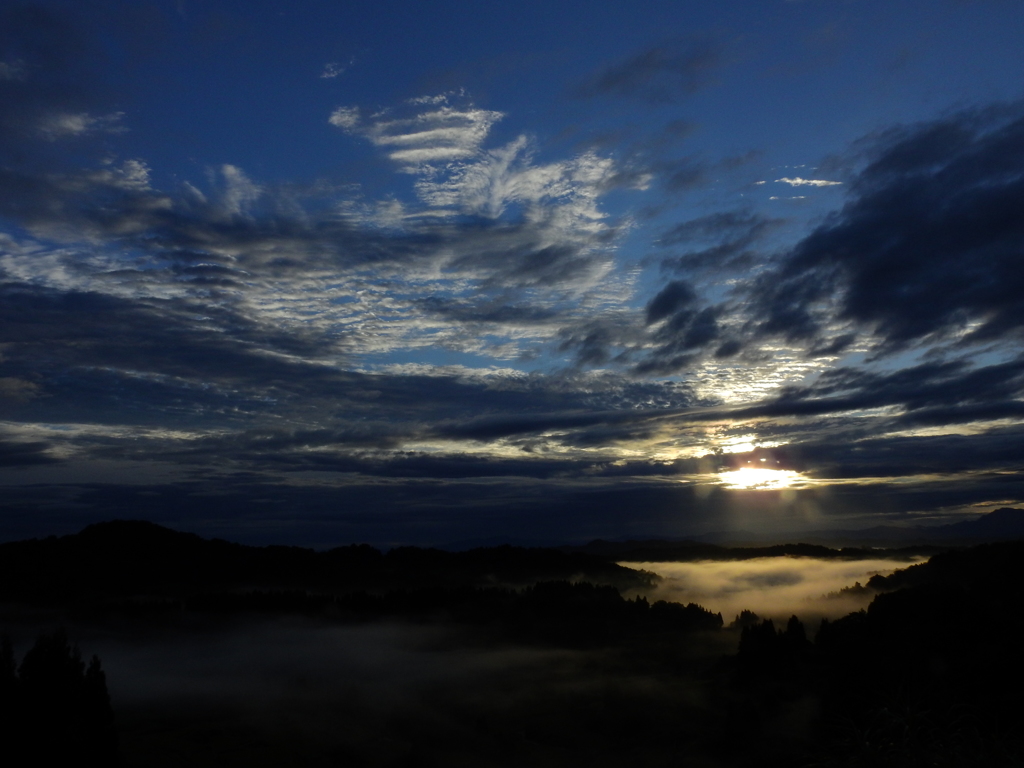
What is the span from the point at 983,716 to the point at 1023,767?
18406cm

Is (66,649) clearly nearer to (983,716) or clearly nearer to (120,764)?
(120,764)

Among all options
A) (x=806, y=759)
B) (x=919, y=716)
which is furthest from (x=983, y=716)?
(x=919, y=716)

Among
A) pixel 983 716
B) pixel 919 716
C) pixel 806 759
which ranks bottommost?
pixel 806 759

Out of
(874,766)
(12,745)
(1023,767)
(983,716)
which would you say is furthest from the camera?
(983,716)

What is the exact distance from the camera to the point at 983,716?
188500 millimetres

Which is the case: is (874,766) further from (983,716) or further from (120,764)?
(983,716)

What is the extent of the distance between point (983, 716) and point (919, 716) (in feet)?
581

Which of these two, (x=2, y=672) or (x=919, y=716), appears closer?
(x=919, y=716)

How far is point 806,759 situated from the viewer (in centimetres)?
19862

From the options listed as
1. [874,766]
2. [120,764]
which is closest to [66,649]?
[120,764]

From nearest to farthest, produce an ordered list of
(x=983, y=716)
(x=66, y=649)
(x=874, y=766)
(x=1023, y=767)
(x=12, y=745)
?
(x=1023, y=767), (x=874, y=766), (x=12, y=745), (x=66, y=649), (x=983, y=716)

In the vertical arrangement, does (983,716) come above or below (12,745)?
below

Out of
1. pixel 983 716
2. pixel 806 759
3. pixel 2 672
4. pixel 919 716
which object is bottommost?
pixel 806 759

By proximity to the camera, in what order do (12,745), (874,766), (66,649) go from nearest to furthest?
(874,766) < (12,745) < (66,649)
